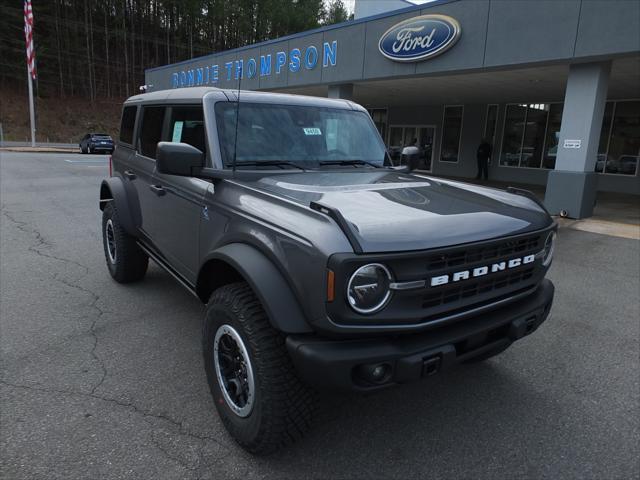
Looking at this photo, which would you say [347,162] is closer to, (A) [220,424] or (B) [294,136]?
(B) [294,136]

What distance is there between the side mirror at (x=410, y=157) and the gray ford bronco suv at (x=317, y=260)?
17.0 inches

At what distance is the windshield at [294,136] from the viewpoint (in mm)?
3172

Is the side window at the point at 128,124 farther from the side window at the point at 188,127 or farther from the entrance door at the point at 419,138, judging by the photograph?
the entrance door at the point at 419,138

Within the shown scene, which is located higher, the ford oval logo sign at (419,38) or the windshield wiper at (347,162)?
the ford oval logo sign at (419,38)

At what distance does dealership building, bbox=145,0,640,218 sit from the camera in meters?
9.50

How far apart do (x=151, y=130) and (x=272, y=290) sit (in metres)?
2.72

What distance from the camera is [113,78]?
52594 millimetres

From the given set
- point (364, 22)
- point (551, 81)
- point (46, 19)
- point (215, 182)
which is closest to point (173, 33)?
point (46, 19)

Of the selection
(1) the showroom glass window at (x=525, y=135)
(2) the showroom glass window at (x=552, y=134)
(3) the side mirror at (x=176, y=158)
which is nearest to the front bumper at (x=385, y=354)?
(3) the side mirror at (x=176, y=158)

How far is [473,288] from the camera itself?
2.37m

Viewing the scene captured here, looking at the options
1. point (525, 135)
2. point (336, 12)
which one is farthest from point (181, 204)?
point (336, 12)

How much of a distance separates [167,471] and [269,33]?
55488 mm

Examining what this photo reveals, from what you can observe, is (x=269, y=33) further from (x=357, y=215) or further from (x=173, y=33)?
(x=357, y=215)

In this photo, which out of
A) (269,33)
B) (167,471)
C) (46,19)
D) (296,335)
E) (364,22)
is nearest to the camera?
(296,335)
